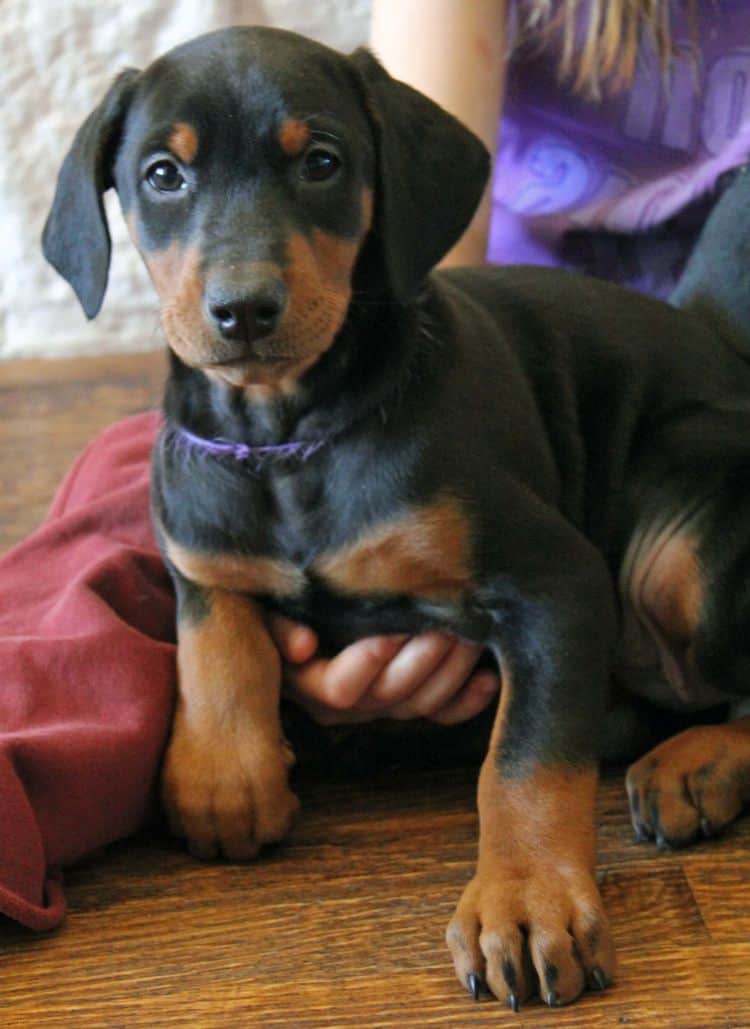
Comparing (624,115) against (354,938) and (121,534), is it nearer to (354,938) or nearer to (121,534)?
(121,534)

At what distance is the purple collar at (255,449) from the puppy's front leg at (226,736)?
0.20 metres

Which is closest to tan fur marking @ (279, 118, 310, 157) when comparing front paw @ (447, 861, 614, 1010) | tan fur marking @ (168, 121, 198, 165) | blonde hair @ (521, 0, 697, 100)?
tan fur marking @ (168, 121, 198, 165)

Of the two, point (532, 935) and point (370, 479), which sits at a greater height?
point (370, 479)

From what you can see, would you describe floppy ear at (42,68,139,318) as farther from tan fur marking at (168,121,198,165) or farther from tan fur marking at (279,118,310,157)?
tan fur marking at (279,118,310,157)

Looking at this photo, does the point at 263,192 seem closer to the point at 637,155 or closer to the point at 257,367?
the point at 257,367

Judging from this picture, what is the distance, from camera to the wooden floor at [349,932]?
1.66m

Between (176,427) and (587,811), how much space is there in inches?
31.1

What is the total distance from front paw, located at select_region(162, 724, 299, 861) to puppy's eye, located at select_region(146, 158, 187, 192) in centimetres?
75

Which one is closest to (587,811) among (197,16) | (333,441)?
(333,441)

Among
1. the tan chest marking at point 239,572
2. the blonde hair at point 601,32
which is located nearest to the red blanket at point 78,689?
the tan chest marking at point 239,572

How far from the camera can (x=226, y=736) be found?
1.99 metres

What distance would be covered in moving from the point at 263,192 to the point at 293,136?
8 cm

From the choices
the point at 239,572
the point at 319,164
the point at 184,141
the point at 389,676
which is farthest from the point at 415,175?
the point at 389,676

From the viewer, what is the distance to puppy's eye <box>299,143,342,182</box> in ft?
5.96
